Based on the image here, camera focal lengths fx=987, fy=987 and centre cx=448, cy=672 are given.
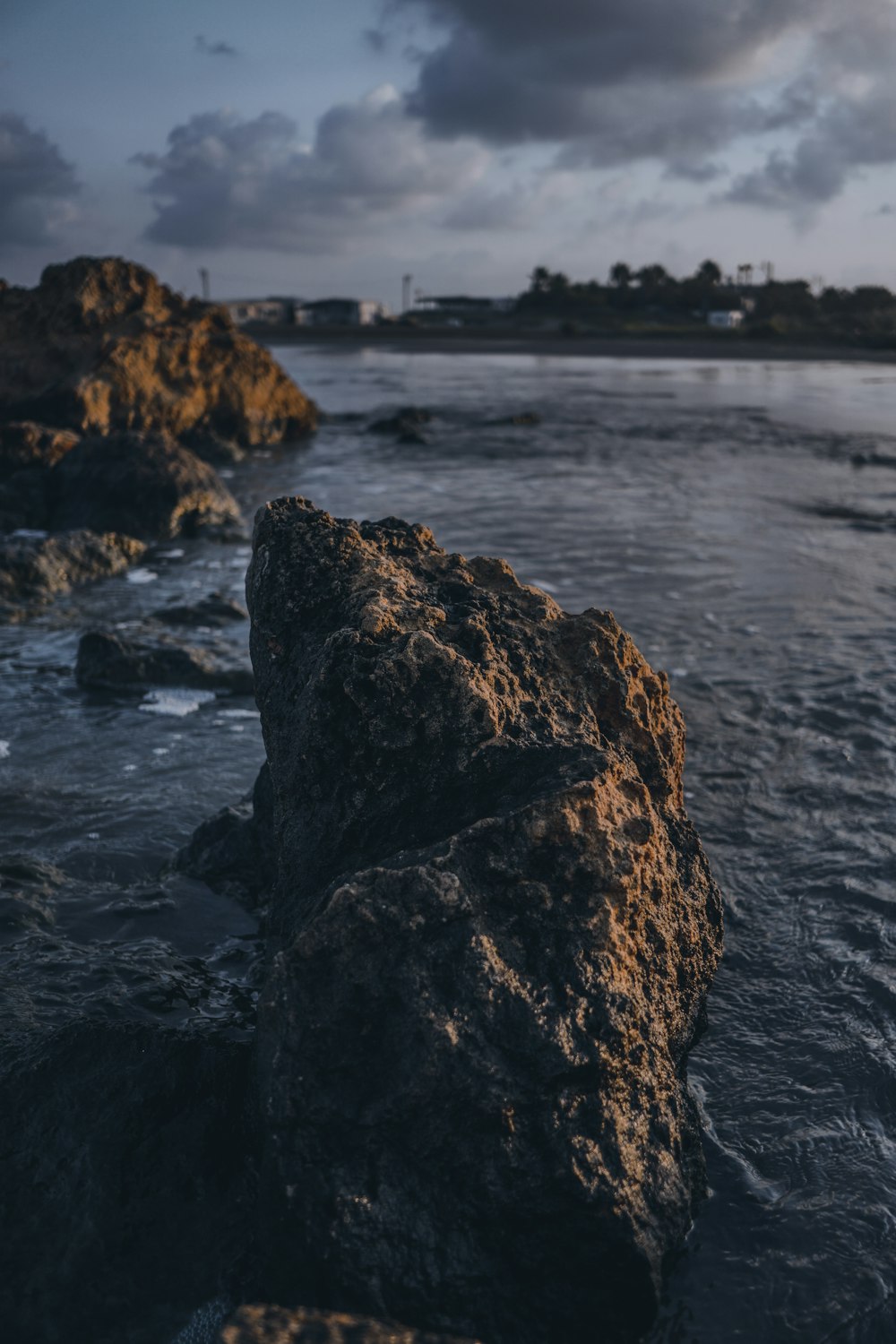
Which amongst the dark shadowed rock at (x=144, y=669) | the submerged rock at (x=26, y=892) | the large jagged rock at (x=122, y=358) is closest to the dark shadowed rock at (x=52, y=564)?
the dark shadowed rock at (x=144, y=669)

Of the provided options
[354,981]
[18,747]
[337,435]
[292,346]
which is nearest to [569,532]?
[18,747]

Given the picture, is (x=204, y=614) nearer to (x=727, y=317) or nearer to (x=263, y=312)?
(x=727, y=317)

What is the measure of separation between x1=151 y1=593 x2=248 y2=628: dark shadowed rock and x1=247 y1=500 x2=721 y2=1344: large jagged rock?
17.3 ft

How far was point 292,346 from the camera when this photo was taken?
78.5 m

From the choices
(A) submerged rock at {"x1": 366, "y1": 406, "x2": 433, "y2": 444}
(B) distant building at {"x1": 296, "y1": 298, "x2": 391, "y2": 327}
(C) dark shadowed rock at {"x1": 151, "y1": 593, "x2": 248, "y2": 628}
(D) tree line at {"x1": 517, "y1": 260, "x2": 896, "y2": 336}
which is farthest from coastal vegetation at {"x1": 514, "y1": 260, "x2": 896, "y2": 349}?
(C) dark shadowed rock at {"x1": 151, "y1": 593, "x2": 248, "y2": 628}

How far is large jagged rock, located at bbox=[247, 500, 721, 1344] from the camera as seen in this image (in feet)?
7.47

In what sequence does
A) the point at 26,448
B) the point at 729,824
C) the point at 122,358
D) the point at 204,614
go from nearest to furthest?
1. the point at 729,824
2. the point at 204,614
3. the point at 26,448
4. the point at 122,358

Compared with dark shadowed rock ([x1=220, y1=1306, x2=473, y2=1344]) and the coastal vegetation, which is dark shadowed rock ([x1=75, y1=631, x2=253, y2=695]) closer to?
dark shadowed rock ([x1=220, y1=1306, x2=473, y2=1344])

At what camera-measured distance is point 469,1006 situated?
2361 mm

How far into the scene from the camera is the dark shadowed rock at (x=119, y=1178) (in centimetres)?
240

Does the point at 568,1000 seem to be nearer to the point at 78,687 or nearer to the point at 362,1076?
the point at 362,1076

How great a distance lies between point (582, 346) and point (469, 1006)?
240 feet

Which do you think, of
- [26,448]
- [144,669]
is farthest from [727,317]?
[144,669]

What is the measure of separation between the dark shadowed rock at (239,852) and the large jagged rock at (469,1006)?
898mm
